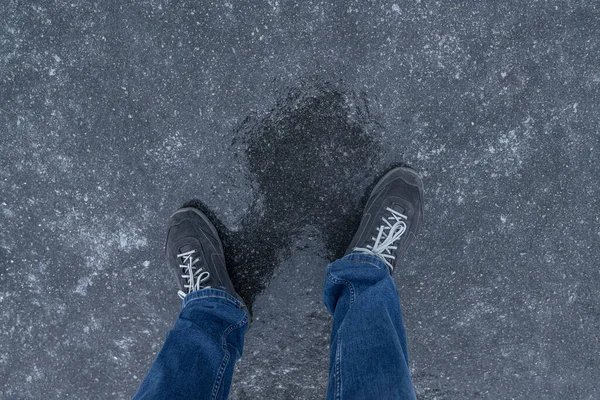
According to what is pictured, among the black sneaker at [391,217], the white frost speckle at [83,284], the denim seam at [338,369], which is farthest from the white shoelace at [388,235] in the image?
the white frost speckle at [83,284]

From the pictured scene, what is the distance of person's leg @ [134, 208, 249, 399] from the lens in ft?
4.68

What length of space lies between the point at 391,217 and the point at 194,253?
919mm

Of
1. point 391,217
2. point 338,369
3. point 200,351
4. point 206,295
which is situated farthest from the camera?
point 391,217

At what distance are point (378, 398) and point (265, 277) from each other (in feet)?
2.55

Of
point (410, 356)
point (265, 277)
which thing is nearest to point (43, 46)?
point (265, 277)

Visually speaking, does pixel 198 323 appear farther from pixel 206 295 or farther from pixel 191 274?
pixel 191 274

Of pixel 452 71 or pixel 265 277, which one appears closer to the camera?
pixel 452 71

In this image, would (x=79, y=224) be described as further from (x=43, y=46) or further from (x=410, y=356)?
(x=410, y=356)

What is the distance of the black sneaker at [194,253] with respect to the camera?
1766 mm

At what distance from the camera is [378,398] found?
126 centimetres

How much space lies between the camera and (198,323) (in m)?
1.60

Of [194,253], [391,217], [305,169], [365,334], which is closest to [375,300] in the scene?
[365,334]

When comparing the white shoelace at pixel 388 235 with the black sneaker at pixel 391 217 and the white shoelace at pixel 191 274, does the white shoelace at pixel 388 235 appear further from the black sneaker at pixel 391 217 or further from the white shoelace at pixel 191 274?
the white shoelace at pixel 191 274

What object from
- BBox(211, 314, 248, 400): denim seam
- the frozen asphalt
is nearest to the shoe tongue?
the frozen asphalt
